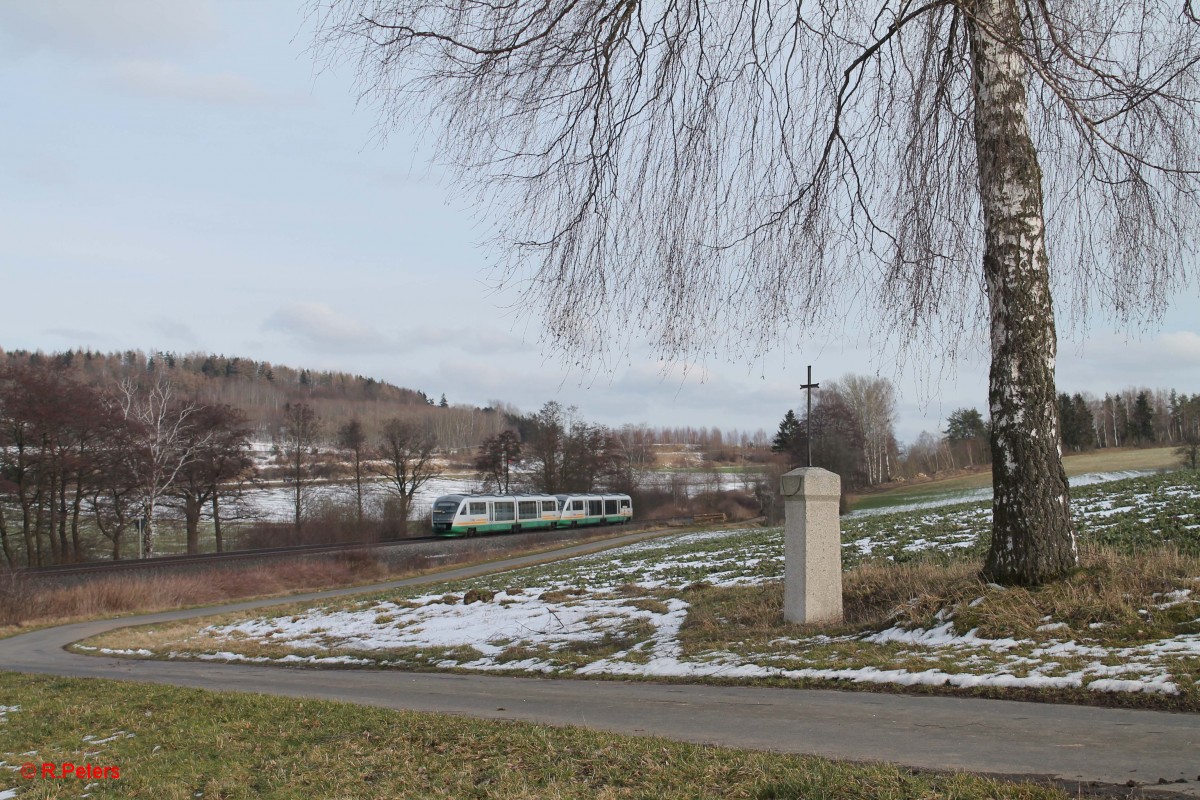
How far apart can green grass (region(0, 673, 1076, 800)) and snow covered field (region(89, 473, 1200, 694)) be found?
8.01ft

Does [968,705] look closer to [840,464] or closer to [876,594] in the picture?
[876,594]

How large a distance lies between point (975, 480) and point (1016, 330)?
61.6 m

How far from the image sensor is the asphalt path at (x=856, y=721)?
4.29 metres

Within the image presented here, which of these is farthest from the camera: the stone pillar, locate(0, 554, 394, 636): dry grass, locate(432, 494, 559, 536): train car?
locate(432, 494, 559, 536): train car

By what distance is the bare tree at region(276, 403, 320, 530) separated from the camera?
60.2 meters

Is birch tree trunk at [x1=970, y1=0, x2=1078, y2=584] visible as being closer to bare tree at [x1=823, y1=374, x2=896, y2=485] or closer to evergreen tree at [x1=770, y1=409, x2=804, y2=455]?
bare tree at [x1=823, y1=374, x2=896, y2=485]

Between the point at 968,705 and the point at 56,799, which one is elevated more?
the point at 968,705

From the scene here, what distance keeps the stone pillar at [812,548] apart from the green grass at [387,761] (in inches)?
171

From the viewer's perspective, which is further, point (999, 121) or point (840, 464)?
point (840, 464)

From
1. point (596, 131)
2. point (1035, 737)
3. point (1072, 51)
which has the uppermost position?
point (1072, 51)

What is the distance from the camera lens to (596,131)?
7.49 meters

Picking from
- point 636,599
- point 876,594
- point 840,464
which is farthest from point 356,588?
point 840,464

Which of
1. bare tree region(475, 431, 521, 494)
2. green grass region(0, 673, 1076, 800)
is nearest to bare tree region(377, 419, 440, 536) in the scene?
bare tree region(475, 431, 521, 494)

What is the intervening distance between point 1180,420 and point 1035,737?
269 ft
